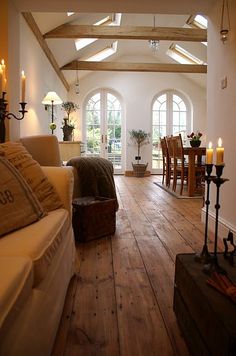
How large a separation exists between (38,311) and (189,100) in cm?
880

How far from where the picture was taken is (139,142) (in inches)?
343

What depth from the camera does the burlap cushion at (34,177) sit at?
5.11ft

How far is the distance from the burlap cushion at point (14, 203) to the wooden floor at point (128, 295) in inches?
20.0

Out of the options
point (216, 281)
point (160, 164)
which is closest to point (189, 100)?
point (160, 164)

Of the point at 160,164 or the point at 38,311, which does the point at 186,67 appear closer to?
the point at 160,164

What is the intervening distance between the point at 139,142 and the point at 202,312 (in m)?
7.89

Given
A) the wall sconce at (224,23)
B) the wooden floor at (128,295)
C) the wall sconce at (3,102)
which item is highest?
the wall sconce at (224,23)

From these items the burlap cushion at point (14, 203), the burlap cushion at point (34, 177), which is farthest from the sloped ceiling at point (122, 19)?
the burlap cushion at point (14, 203)

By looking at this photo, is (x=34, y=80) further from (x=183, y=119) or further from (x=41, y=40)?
(x=183, y=119)

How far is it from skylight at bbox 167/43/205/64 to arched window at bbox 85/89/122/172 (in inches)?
78.9

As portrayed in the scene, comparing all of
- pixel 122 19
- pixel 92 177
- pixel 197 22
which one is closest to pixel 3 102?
pixel 92 177

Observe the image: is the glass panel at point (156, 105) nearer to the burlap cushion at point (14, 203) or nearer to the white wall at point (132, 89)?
the white wall at point (132, 89)

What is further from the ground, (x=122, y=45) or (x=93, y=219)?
(x=122, y=45)

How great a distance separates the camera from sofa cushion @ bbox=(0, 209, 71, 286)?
1.00m
